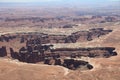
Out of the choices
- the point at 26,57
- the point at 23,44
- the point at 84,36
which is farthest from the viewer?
the point at 84,36

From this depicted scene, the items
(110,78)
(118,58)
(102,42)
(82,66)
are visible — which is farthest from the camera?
(102,42)

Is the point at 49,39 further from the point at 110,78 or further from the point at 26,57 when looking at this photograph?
the point at 110,78

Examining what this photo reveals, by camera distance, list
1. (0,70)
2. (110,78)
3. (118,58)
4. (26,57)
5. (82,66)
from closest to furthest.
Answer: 1. (110,78)
2. (0,70)
3. (82,66)
4. (118,58)
5. (26,57)

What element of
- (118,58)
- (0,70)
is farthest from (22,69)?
(118,58)

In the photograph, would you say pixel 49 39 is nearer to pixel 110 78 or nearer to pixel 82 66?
pixel 82 66

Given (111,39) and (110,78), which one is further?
(111,39)

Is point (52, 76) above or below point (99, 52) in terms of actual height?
above

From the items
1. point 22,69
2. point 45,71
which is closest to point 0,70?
point 22,69

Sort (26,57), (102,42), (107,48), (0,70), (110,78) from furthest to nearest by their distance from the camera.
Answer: (102,42), (107,48), (26,57), (0,70), (110,78)

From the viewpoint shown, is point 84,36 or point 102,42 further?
point 84,36
